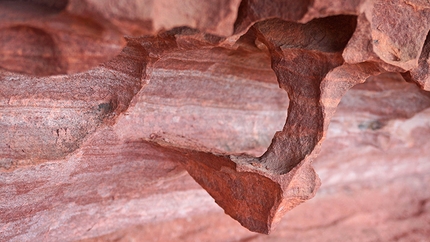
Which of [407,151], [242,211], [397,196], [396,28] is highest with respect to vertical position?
[396,28]

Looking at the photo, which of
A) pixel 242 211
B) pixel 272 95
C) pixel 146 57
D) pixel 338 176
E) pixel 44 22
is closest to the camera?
pixel 44 22

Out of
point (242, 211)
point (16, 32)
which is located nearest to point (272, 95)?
point (242, 211)

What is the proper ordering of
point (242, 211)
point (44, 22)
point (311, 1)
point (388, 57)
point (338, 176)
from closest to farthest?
1. point (44, 22)
2. point (311, 1)
3. point (388, 57)
4. point (242, 211)
5. point (338, 176)

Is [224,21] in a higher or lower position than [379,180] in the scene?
higher

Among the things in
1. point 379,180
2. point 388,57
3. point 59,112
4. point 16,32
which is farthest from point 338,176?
point 16,32

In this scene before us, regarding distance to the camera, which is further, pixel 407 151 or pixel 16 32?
pixel 407 151

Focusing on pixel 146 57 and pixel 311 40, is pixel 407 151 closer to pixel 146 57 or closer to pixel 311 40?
pixel 311 40
